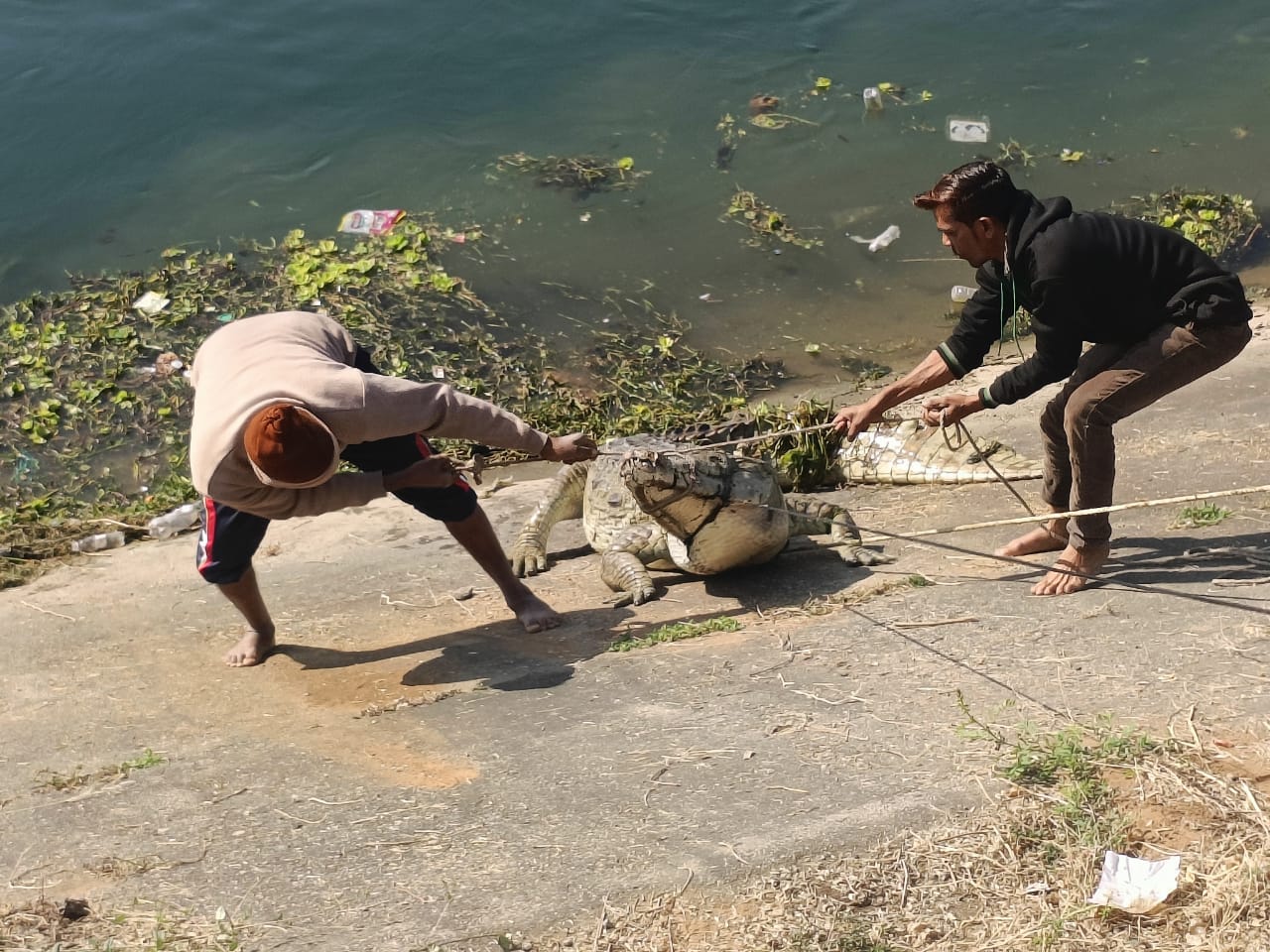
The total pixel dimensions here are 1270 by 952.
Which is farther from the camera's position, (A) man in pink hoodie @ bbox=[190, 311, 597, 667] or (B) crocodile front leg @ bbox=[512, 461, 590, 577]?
(B) crocodile front leg @ bbox=[512, 461, 590, 577]

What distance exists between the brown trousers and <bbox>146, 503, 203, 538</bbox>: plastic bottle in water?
4.71 m

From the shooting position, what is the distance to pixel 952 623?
494 centimetres

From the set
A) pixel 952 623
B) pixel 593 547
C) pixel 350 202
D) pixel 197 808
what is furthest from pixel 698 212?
pixel 197 808

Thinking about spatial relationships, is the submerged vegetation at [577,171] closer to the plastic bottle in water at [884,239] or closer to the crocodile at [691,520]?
the plastic bottle in water at [884,239]

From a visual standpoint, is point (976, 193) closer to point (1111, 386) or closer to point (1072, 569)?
point (1111, 386)

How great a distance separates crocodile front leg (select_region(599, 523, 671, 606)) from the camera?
6117 mm

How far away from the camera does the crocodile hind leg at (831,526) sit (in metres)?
6.17

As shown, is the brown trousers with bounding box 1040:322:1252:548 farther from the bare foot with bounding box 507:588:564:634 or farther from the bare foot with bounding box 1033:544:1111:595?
the bare foot with bounding box 507:588:564:634

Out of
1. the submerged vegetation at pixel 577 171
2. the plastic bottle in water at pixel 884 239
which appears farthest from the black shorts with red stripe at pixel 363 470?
the submerged vegetation at pixel 577 171

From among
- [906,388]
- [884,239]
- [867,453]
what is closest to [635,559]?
[906,388]

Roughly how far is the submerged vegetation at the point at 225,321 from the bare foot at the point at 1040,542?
2964 millimetres

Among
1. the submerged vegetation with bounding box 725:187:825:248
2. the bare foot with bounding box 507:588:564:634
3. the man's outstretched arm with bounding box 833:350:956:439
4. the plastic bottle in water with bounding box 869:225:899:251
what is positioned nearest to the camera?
the man's outstretched arm with bounding box 833:350:956:439

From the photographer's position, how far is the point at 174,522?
7.45m

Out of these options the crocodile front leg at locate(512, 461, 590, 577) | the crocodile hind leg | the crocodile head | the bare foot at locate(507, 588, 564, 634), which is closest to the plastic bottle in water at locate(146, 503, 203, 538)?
the crocodile front leg at locate(512, 461, 590, 577)
